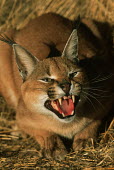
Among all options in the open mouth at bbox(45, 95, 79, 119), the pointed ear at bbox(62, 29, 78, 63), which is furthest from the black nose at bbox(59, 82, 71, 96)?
the pointed ear at bbox(62, 29, 78, 63)

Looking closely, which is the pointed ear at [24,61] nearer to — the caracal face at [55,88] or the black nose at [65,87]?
the caracal face at [55,88]

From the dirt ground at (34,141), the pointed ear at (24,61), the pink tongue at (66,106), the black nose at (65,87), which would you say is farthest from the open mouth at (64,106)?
the dirt ground at (34,141)

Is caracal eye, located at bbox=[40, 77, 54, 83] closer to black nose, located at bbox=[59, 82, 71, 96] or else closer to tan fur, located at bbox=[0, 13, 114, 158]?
tan fur, located at bbox=[0, 13, 114, 158]

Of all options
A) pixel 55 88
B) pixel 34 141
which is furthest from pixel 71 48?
pixel 34 141

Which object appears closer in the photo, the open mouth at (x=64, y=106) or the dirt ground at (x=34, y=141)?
the open mouth at (x=64, y=106)

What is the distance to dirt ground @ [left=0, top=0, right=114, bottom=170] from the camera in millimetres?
3541

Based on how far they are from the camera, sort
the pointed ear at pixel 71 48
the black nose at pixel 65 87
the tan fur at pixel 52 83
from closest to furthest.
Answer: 1. the black nose at pixel 65 87
2. the tan fur at pixel 52 83
3. the pointed ear at pixel 71 48

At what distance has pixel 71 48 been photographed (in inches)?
142

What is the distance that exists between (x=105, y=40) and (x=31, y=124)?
7.19 feet

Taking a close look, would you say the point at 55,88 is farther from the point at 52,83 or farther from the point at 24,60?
the point at 24,60

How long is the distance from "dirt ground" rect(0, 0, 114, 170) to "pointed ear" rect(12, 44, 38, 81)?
1067mm

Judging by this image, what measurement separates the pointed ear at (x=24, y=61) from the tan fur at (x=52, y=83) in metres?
0.02

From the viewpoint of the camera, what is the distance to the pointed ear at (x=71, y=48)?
3540 mm

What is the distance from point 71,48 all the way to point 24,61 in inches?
22.7
